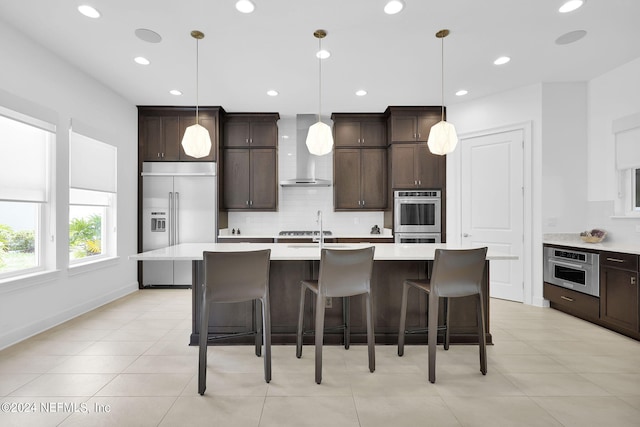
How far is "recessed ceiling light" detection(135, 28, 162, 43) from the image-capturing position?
9.60 feet

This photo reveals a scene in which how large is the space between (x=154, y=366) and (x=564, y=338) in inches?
145

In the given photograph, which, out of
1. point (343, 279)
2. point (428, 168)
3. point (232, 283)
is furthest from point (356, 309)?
point (428, 168)

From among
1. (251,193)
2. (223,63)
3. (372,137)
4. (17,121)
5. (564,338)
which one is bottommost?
(564,338)

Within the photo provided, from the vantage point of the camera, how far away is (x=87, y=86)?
12.6 feet

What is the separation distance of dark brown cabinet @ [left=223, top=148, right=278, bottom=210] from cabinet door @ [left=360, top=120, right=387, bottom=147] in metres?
1.51

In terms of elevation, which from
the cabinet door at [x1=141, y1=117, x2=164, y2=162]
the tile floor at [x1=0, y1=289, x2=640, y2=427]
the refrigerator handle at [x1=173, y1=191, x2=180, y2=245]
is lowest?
the tile floor at [x1=0, y1=289, x2=640, y2=427]

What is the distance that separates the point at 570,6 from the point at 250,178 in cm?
429

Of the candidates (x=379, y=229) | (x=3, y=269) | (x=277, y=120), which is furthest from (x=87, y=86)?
(x=379, y=229)

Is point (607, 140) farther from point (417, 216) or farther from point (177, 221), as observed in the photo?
point (177, 221)

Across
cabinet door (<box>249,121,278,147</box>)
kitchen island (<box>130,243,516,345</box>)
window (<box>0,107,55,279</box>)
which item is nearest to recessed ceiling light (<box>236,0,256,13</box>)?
kitchen island (<box>130,243,516,345</box>)

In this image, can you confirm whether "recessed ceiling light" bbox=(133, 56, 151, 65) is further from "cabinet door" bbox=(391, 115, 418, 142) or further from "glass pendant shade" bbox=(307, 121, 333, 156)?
"cabinet door" bbox=(391, 115, 418, 142)

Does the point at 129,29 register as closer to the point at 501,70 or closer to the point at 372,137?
the point at 372,137

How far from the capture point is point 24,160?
3.04m

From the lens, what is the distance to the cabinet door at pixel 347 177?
523 centimetres
